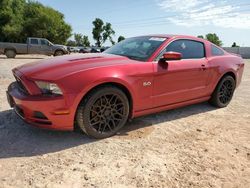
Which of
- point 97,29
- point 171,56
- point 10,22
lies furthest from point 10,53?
point 97,29

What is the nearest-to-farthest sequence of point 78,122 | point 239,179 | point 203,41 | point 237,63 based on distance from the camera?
point 239,179 → point 78,122 → point 203,41 → point 237,63

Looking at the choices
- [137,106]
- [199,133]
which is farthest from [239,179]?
[137,106]

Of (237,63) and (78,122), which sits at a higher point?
(237,63)

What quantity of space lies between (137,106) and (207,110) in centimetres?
198

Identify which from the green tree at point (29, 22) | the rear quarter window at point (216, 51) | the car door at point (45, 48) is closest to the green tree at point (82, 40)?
the green tree at point (29, 22)

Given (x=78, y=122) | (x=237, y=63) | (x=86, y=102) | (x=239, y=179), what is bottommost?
(x=239, y=179)

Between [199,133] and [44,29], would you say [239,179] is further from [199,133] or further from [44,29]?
[44,29]

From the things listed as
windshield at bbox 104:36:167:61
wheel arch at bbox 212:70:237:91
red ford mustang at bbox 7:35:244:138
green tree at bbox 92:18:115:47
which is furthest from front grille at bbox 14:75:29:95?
green tree at bbox 92:18:115:47

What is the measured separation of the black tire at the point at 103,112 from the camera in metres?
3.82

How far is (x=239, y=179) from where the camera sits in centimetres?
316

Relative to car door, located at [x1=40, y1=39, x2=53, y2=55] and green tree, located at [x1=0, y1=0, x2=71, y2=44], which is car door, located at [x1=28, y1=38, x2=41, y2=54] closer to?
car door, located at [x1=40, y1=39, x2=53, y2=55]

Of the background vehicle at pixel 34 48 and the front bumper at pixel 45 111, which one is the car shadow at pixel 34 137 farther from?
the background vehicle at pixel 34 48

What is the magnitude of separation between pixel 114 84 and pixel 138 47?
1168 millimetres

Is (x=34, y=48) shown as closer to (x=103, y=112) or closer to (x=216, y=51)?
(x=216, y=51)
